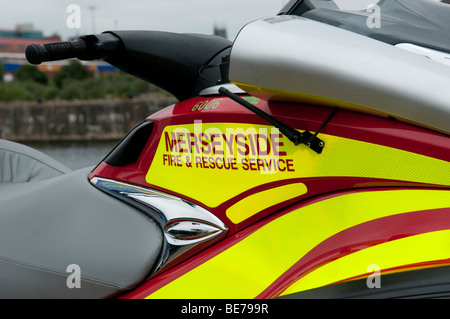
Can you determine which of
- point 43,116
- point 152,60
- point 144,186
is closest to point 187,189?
point 144,186

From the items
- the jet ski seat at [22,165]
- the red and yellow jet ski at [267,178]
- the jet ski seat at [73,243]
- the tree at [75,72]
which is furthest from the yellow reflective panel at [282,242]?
the tree at [75,72]

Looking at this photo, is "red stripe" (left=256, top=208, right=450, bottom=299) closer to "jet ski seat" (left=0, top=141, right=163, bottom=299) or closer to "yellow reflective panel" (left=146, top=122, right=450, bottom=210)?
"yellow reflective panel" (left=146, top=122, right=450, bottom=210)

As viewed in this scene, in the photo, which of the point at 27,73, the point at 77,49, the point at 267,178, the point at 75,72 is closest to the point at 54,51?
the point at 77,49

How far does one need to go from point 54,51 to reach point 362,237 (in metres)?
0.79

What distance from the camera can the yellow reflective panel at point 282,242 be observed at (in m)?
1.09

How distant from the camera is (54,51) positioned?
1.40 meters

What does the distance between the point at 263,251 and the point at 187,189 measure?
25 centimetres

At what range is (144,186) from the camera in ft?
4.85

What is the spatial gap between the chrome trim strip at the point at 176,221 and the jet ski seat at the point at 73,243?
20 mm

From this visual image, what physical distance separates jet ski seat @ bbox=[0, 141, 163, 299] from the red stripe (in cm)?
36

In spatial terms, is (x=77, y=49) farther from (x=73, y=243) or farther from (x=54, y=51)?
(x=73, y=243)

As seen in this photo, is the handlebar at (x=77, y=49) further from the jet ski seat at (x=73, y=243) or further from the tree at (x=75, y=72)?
the tree at (x=75, y=72)

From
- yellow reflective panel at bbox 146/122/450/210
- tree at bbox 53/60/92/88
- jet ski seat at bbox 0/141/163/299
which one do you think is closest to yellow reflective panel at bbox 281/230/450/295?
yellow reflective panel at bbox 146/122/450/210
